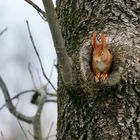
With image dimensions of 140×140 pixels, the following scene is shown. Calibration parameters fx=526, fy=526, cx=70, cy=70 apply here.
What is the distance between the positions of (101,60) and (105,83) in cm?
8

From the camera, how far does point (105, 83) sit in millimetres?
1766

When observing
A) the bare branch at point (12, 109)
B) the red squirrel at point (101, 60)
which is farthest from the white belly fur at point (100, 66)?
the bare branch at point (12, 109)

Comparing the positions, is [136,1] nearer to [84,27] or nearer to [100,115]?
[84,27]

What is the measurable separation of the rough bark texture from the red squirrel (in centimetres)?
2

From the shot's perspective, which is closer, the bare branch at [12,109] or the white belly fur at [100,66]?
the white belly fur at [100,66]

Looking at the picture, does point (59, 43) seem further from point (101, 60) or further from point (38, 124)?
point (38, 124)

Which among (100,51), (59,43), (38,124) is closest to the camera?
(59,43)

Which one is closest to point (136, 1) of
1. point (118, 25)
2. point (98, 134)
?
point (118, 25)

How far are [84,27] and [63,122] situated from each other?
348 mm

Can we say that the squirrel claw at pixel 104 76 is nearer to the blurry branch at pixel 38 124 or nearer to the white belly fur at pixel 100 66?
the white belly fur at pixel 100 66

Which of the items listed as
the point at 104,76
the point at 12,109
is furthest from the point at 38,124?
the point at 104,76

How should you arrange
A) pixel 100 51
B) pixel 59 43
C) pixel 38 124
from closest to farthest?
pixel 59 43
pixel 100 51
pixel 38 124

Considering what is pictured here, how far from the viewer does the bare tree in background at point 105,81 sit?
177cm

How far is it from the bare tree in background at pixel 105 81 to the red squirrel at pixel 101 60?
2 cm
